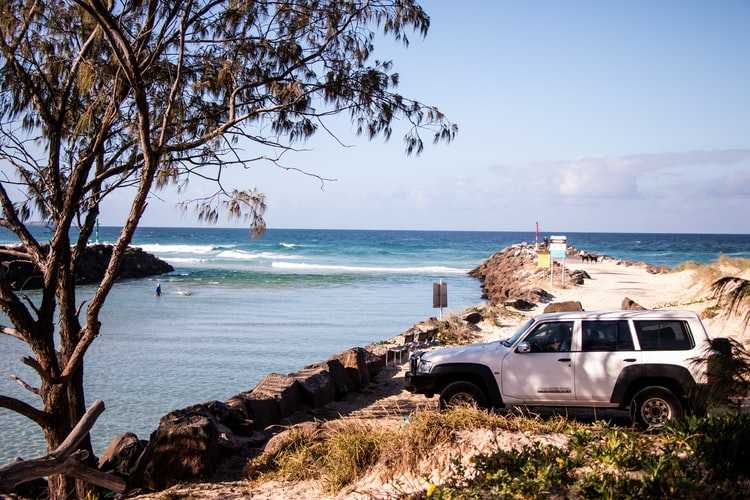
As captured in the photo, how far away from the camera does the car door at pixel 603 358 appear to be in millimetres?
9742

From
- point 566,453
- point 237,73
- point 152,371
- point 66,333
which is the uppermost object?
point 237,73

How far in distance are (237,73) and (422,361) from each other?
5018 mm

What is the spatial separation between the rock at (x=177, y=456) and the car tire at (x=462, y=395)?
11.0 feet

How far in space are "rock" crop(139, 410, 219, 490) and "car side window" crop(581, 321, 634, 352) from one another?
211 inches

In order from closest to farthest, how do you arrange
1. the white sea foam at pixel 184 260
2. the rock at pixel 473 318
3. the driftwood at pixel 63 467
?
the driftwood at pixel 63 467 → the rock at pixel 473 318 → the white sea foam at pixel 184 260

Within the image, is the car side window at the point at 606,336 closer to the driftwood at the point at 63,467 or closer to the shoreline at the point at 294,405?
the shoreline at the point at 294,405

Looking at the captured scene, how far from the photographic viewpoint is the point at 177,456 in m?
8.82

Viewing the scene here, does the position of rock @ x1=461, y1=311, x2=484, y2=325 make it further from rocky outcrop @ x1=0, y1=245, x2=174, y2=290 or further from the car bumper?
rocky outcrop @ x1=0, y1=245, x2=174, y2=290

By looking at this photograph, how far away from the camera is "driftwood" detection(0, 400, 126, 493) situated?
615 centimetres

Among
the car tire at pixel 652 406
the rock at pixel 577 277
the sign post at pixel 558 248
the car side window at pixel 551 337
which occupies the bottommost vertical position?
the car tire at pixel 652 406

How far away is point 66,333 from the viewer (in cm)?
875

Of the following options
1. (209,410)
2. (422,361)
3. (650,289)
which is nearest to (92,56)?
(209,410)

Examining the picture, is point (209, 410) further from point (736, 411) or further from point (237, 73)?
point (736, 411)

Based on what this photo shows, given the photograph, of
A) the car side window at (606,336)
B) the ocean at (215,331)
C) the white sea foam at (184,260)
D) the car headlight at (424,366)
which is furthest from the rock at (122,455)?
the white sea foam at (184,260)
